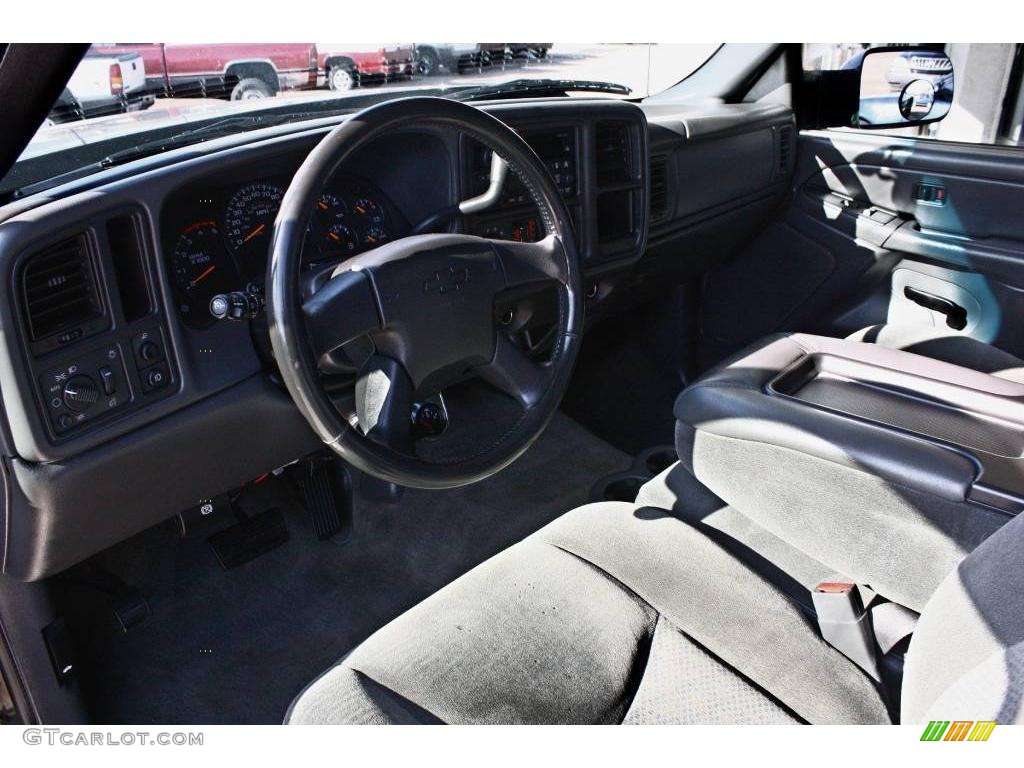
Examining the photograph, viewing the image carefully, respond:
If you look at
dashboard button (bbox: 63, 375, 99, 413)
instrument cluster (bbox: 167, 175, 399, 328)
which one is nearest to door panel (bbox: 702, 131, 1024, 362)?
instrument cluster (bbox: 167, 175, 399, 328)

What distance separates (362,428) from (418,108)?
48 centimetres

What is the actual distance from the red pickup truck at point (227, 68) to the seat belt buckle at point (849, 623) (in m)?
1.27

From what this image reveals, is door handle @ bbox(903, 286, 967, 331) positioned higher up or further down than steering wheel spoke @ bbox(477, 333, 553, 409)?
further down

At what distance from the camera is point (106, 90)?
143 cm

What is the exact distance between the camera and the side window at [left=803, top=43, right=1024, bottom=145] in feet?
8.48

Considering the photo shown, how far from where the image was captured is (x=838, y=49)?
263 centimetres

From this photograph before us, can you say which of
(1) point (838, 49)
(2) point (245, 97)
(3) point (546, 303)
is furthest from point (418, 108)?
(1) point (838, 49)

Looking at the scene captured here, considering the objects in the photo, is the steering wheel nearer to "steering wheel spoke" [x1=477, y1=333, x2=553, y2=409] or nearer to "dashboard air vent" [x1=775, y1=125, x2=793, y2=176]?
"steering wheel spoke" [x1=477, y1=333, x2=553, y2=409]

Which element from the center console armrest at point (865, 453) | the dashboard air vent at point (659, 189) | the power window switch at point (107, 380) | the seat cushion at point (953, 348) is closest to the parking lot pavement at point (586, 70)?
the dashboard air vent at point (659, 189)

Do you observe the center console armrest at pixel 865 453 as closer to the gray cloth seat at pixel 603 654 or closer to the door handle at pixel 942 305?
the gray cloth seat at pixel 603 654

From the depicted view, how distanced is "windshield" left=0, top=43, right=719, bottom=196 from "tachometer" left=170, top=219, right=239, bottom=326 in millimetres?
157

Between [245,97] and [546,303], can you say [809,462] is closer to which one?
[546,303]

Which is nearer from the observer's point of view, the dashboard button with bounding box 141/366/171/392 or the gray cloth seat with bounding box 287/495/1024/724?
the gray cloth seat with bounding box 287/495/1024/724

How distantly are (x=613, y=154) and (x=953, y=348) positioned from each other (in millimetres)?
911
